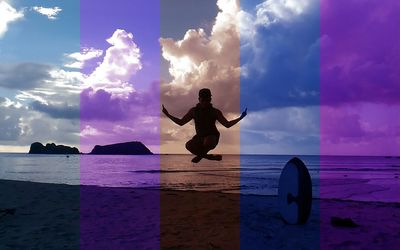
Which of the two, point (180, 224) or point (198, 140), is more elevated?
point (198, 140)

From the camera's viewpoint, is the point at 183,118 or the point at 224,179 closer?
the point at 183,118

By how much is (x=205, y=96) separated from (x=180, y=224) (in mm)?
10024

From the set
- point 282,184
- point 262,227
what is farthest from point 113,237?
point 282,184

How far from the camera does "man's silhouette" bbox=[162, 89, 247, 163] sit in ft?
13.3

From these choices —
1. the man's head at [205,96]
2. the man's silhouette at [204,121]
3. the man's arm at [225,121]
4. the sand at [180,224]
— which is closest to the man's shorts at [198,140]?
the man's silhouette at [204,121]

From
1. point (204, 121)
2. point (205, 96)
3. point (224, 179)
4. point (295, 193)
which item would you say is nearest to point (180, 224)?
point (295, 193)

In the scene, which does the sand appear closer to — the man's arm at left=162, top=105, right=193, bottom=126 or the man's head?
the man's arm at left=162, top=105, right=193, bottom=126

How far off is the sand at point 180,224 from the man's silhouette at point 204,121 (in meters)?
7.19

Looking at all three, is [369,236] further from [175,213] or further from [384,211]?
[175,213]

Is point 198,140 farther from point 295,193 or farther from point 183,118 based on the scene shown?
point 295,193

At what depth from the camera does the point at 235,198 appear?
19.0 meters

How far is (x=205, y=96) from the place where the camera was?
4.02 metres

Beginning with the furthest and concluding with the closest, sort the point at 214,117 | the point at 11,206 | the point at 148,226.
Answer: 1. the point at 11,206
2. the point at 148,226
3. the point at 214,117

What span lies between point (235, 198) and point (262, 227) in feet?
19.7
